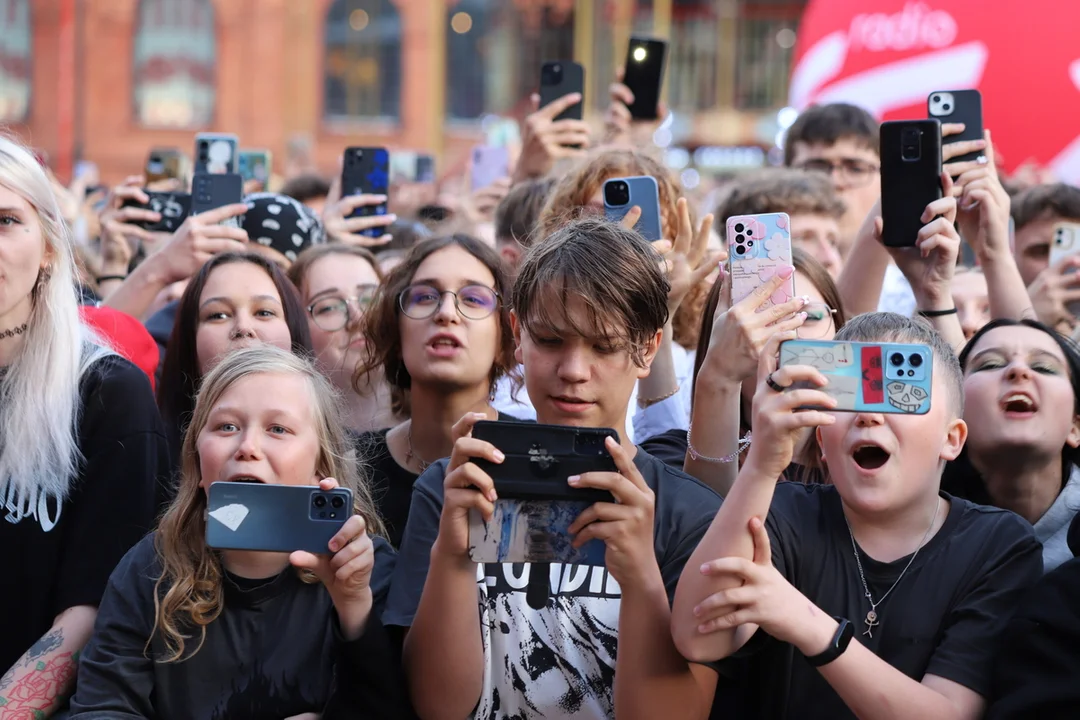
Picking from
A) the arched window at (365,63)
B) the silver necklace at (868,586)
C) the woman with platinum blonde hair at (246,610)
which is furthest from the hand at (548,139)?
the arched window at (365,63)

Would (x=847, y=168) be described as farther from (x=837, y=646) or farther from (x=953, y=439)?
(x=837, y=646)

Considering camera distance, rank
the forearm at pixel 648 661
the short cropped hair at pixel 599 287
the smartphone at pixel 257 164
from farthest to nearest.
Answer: the smartphone at pixel 257 164 → the short cropped hair at pixel 599 287 → the forearm at pixel 648 661

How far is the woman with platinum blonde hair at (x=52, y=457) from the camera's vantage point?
274cm

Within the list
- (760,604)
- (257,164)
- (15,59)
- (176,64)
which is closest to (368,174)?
(257,164)

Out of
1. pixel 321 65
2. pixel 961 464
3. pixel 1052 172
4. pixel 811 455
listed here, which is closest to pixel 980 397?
pixel 961 464

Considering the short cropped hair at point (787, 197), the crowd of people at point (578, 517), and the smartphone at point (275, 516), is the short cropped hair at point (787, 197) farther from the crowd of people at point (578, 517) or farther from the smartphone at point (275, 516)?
the smartphone at point (275, 516)

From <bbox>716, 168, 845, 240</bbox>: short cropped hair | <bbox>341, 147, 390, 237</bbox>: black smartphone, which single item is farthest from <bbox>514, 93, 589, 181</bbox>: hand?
<bbox>716, 168, 845, 240</bbox>: short cropped hair

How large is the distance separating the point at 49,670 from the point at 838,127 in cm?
367

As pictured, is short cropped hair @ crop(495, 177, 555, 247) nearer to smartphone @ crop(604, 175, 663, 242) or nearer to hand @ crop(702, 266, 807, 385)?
→ smartphone @ crop(604, 175, 663, 242)

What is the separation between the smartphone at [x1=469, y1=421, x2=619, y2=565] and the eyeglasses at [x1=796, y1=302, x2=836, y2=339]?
116cm

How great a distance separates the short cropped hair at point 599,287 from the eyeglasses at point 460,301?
0.76 meters

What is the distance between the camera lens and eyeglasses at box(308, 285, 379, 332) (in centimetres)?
405

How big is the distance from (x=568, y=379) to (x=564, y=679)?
555 mm

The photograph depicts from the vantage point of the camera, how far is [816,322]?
323 centimetres
